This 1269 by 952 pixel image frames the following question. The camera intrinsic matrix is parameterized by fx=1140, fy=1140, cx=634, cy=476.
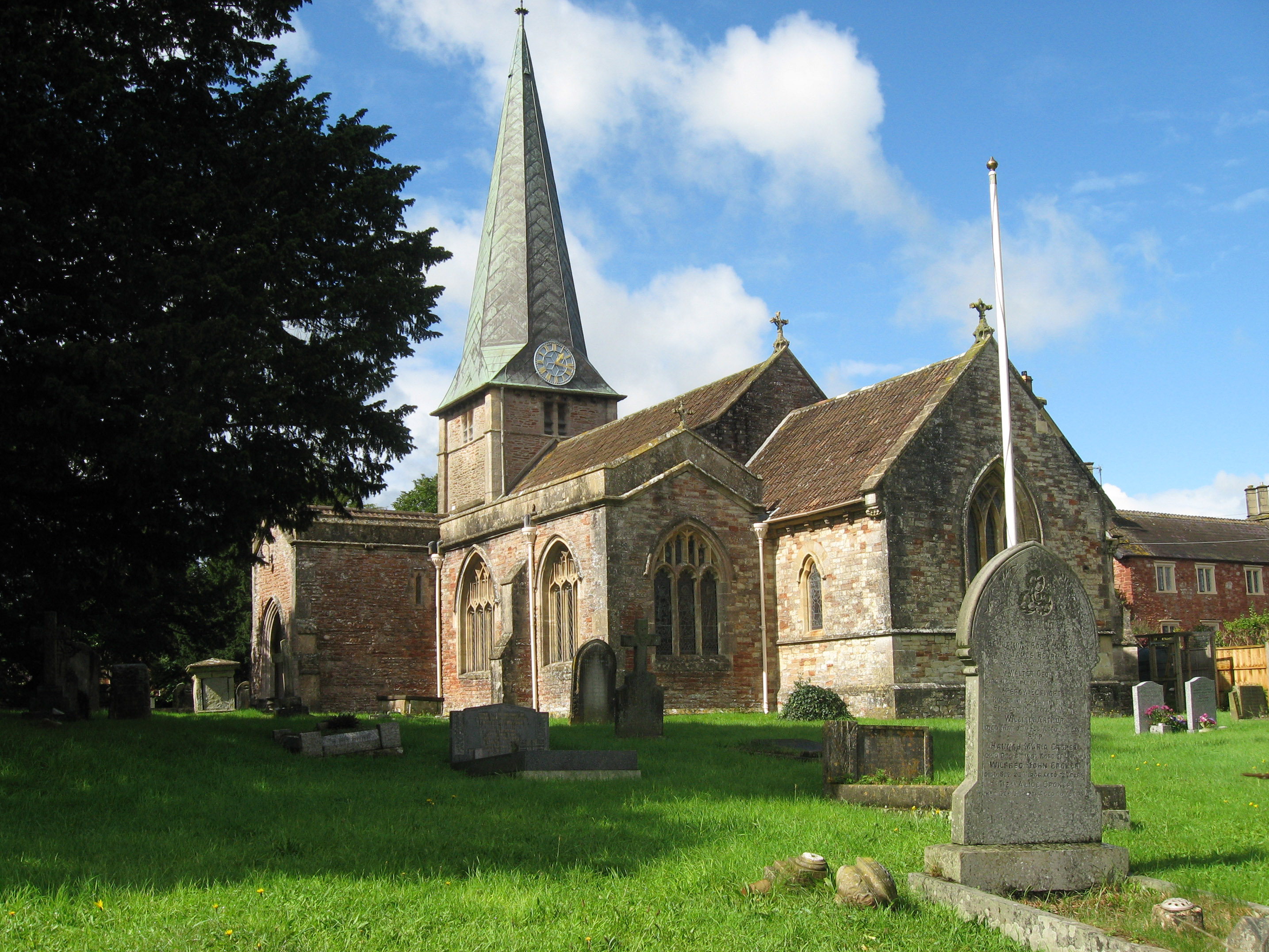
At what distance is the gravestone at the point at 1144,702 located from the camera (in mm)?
18734

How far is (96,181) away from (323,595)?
19.9 m

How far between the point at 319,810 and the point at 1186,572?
39516 millimetres

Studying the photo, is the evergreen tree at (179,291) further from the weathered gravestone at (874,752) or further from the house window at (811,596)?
the house window at (811,596)

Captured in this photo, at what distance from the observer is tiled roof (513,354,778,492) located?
30.5 metres

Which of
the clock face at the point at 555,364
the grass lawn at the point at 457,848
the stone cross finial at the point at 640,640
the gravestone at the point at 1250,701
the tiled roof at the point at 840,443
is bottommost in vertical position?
the gravestone at the point at 1250,701

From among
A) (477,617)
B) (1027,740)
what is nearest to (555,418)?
(477,617)

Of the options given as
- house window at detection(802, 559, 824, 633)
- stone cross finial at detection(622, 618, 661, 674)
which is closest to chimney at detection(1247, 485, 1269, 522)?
house window at detection(802, 559, 824, 633)

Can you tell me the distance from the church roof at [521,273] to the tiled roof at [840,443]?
11.0 m

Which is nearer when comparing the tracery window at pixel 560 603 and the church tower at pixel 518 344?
the tracery window at pixel 560 603

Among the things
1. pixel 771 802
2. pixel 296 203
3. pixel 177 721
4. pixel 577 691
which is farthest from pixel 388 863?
pixel 577 691

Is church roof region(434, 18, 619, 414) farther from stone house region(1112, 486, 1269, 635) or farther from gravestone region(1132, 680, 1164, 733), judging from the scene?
gravestone region(1132, 680, 1164, 733)

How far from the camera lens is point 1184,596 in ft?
136

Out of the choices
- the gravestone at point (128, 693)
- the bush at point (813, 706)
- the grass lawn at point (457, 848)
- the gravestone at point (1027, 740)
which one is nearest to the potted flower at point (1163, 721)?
the grass lawn at point (457, 848)

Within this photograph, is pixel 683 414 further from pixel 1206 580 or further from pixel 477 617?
pixel 1206 580
